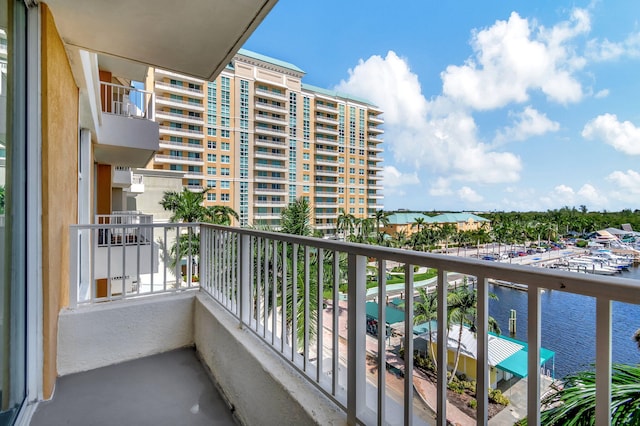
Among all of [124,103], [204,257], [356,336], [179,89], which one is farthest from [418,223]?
[179,89]

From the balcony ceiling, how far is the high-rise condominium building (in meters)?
25.5

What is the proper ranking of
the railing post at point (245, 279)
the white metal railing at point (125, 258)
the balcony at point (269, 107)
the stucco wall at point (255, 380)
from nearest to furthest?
the stucco wall at point (255, 380)
the railing post at point (245, 279)
the white metal railing at point (125, 258)
the balcony at point (269, 107)

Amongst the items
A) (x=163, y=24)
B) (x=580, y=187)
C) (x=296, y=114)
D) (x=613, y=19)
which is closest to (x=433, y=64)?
(x=296, y=114)

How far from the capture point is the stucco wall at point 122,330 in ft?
8.17

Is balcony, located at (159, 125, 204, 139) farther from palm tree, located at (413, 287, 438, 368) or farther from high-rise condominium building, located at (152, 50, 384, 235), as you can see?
palm tree, located at (413, 287, 438, 368)

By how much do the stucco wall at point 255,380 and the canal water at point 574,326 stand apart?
817mm

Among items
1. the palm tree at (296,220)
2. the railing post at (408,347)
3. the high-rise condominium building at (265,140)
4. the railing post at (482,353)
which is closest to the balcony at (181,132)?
the high-rise condominium building at (265,140)

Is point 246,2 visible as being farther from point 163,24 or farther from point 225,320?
point 225,320

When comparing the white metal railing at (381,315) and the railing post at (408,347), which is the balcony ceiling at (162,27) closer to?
the white metal railing at (381,315)

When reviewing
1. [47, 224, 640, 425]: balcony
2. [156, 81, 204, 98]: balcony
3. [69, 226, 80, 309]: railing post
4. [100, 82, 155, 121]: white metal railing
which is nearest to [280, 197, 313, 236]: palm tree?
[100, 82, 155, 121]: white metal railing

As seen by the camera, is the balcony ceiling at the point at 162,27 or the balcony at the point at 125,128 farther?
the balcony at the point at 125,128

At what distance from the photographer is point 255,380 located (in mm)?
1753

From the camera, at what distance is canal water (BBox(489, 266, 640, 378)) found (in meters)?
0.64

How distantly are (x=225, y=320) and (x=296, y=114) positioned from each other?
38357 mm
